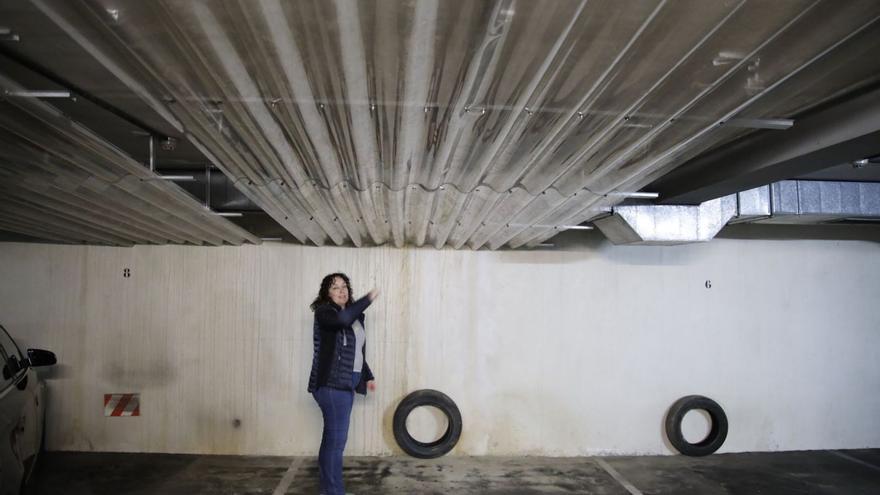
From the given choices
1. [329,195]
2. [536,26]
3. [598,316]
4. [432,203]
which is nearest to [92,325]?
[329,195]

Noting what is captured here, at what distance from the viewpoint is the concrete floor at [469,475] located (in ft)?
13.9

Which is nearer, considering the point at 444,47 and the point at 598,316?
the point at 444,47

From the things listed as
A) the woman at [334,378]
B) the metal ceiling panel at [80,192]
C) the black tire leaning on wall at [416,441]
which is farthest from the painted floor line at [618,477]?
the metal ceiling panel at [80,192]

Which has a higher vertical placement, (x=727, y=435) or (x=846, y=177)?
(x=846, y=177)

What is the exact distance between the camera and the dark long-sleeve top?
3738 millimetres

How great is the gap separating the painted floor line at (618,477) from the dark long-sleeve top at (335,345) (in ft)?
7.36

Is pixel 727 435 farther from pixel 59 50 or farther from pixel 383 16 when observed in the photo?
pixel 59 50

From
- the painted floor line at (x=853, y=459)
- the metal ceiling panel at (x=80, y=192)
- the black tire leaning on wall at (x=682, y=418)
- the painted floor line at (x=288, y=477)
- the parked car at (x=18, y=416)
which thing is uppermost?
the metal ceiling panel at (x=80, y=192)

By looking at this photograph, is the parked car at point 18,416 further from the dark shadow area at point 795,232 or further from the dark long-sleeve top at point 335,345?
the dark shadow area at point 795,232

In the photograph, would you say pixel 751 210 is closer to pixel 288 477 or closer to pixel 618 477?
pixel 618 477

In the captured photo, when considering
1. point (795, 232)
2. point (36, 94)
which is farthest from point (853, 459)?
point (36, 94)

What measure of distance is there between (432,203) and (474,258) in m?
1.95

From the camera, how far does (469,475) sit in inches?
183

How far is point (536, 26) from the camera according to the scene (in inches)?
57.7
